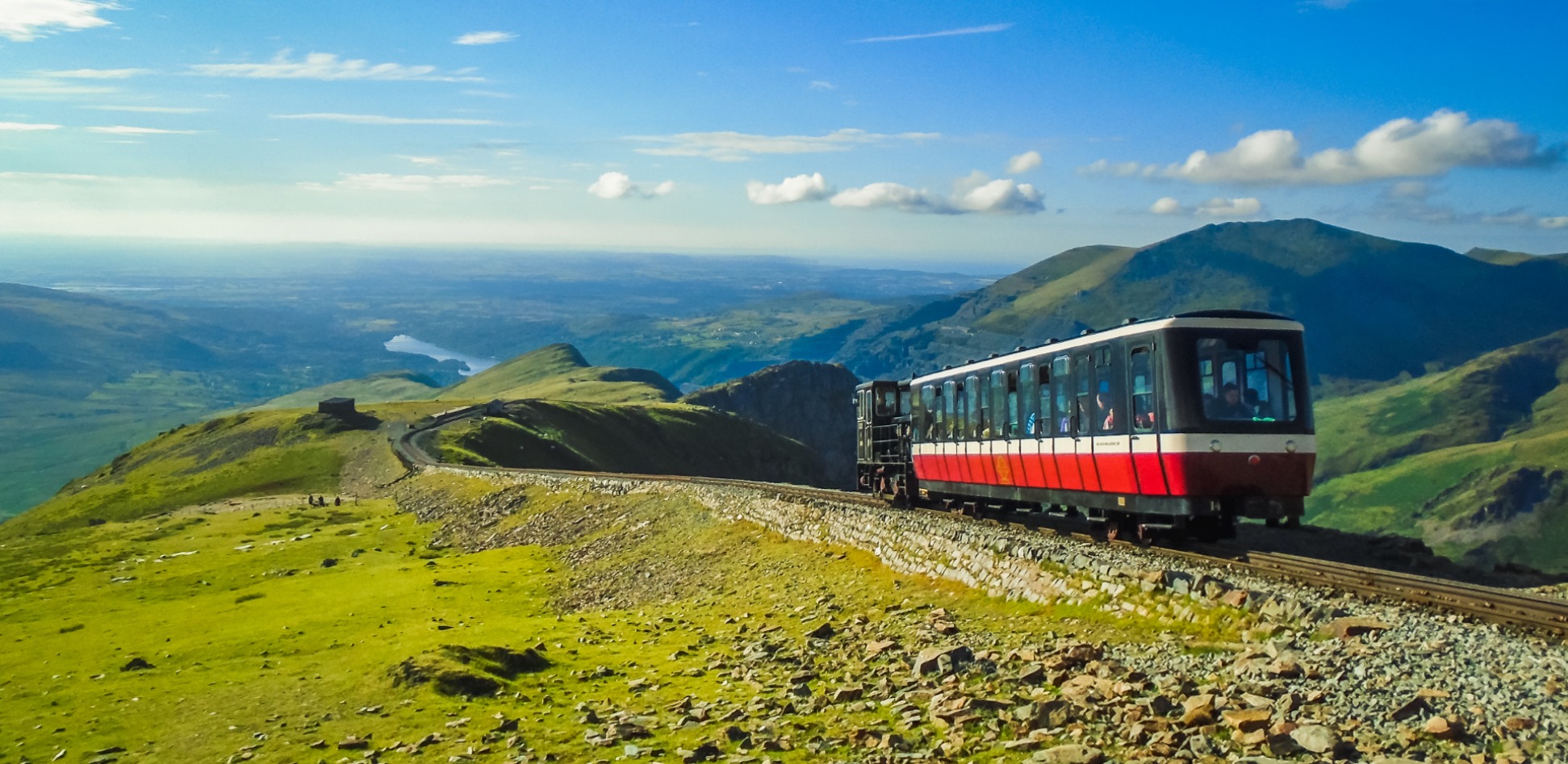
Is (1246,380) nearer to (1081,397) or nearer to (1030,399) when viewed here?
(1081,397)

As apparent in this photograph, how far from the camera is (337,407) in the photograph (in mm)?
154125

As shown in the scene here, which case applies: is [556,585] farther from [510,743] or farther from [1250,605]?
[1250,605]

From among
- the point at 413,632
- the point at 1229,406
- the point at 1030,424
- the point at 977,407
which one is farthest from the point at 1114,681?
the point at 413,632

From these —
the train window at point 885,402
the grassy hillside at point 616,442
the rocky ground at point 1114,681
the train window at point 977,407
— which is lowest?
the grassy hillside at point 616,442

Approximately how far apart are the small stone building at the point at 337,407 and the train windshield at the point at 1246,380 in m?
143

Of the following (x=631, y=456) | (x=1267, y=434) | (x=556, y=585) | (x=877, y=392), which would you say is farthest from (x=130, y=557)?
(x=631, y=456)

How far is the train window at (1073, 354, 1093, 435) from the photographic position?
100ft

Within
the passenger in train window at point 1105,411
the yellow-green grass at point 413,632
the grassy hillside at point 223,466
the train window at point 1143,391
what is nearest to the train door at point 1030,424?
the passenger in train window at point 1105,411

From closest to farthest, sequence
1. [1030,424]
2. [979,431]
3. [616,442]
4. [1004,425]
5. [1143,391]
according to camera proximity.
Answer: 1. [1143,391]
2. [1030,424]
3. [1004,425]
4. [979,431]
5. [616,442]

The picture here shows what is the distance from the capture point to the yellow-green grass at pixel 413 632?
24344 millimetres

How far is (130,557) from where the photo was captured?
68.4 metres

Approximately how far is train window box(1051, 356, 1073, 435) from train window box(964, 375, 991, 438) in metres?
5.23

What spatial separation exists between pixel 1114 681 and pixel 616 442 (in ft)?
475

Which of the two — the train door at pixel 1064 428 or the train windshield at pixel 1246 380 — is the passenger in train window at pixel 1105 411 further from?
the train windshield at pixel 1246 380
